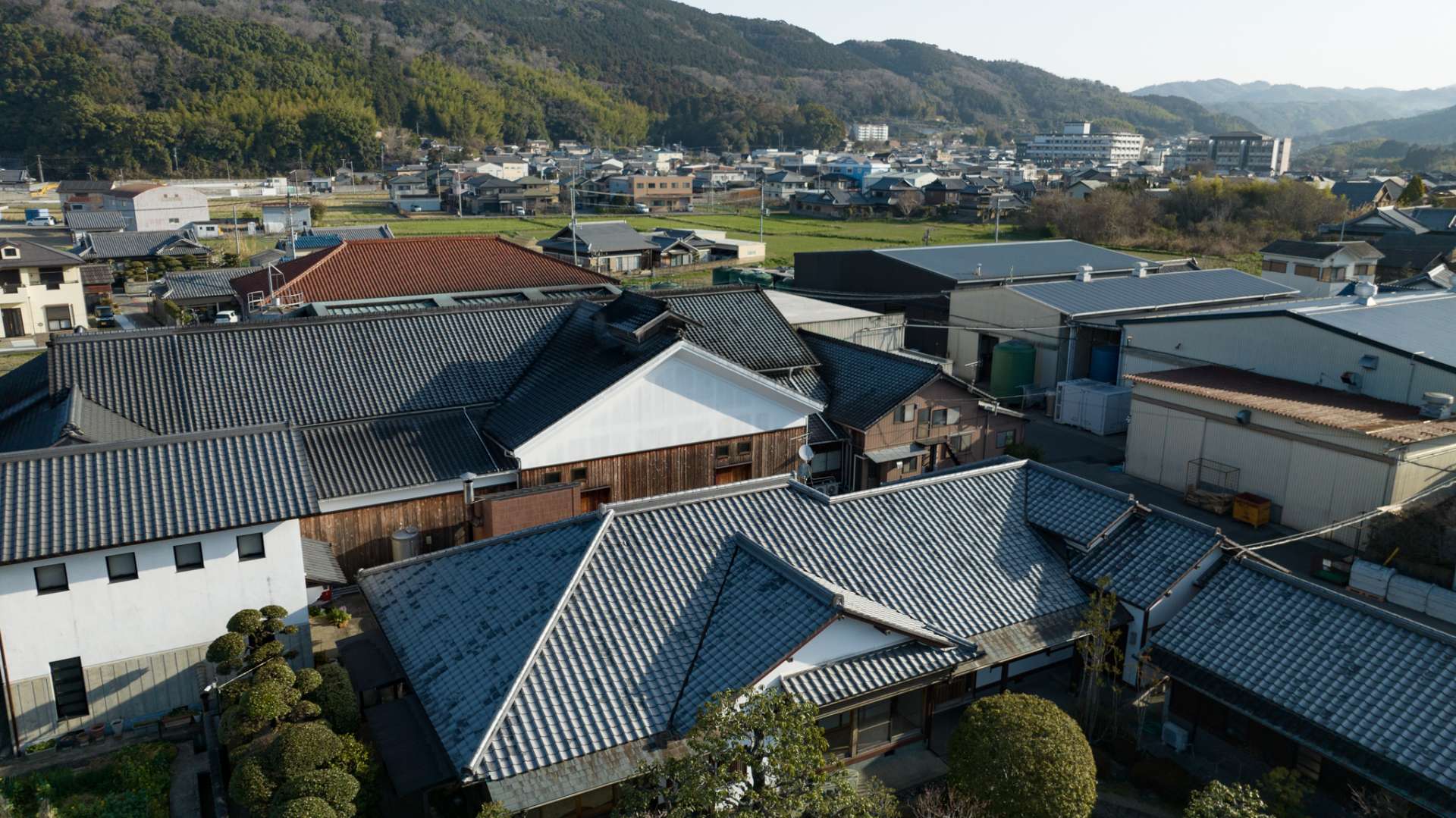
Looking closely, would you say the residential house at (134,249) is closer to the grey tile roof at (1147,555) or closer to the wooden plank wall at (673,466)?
the wooden plank wall at (673,466)

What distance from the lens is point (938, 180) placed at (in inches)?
3740

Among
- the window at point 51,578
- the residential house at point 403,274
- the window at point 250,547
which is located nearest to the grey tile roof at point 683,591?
the window at point 250,547

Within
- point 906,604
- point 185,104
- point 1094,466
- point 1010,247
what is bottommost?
point 1094,466

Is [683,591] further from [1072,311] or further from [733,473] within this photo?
[1072,311]

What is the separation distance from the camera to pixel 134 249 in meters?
50.1

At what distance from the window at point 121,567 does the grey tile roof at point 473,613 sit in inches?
108

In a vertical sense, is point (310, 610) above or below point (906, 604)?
below

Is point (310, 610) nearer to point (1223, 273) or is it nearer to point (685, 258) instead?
point (1223, 273)

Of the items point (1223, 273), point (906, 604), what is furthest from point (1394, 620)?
point (1223, 273)

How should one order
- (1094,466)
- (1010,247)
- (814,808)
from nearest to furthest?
(814,808) < (1094,466) < (1010,247)

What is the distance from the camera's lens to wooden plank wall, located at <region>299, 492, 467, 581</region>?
15500 mm

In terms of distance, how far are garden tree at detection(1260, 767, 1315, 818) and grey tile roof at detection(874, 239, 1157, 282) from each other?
23.8m

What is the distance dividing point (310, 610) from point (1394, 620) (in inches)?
596

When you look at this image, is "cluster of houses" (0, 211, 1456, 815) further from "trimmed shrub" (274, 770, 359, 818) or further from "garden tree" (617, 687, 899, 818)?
"garden tree" (617, 687, 899, 818)
